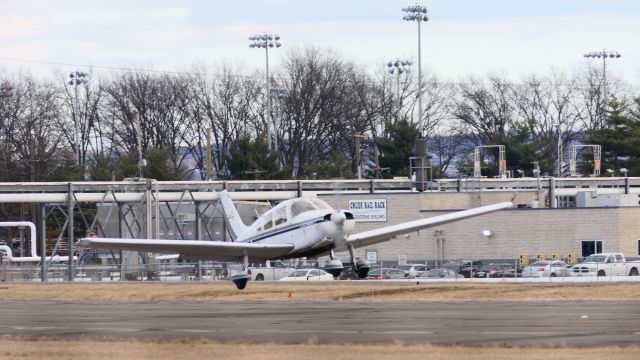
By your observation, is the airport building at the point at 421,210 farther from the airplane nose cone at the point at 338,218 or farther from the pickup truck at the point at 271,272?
the airplane nose cone at the point at 338,218

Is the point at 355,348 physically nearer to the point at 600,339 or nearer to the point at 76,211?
the point at 600,339

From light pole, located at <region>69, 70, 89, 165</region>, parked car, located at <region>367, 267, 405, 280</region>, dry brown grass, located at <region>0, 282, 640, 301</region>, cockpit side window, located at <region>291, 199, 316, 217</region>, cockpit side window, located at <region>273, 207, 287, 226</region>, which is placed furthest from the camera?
light pole, located at <region>69, 70, 89, 165</region>

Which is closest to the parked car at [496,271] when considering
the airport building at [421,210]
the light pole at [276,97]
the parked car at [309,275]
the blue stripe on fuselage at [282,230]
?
the airport building at [421,210]

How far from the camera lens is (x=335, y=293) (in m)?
38.6

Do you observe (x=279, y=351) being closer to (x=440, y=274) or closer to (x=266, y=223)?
(x=266, y=223)

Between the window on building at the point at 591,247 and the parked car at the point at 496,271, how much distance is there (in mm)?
6558

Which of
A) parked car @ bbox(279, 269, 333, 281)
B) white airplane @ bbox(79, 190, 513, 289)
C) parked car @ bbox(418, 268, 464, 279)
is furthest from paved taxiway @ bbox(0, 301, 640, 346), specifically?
parked car @ bbox(418, 268, 464, 279)

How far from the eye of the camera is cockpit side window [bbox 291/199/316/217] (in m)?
47.2

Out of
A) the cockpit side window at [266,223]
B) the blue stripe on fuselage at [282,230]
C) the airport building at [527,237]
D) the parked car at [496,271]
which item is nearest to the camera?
the blue stripe on fuselage at [282,230]

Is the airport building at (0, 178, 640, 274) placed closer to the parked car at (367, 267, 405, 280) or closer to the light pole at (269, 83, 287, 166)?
the parked car at (367, 267, 405, 280)

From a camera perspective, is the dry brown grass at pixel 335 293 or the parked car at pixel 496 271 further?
the parked car at pixel 496 271

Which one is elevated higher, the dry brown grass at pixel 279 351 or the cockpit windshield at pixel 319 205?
the cockpit windshield at pixel 319 205

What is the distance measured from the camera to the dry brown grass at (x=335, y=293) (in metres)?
35.2

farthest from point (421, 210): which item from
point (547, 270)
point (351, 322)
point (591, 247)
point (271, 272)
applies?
point (351, 322)
